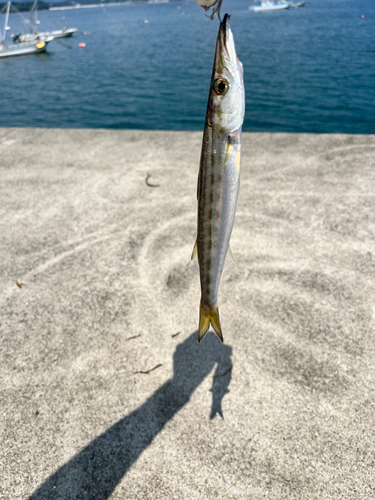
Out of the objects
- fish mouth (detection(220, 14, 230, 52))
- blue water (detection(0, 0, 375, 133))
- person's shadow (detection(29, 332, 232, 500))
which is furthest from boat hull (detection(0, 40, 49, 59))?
fish mouth (detection(220, 14, 230, 52))

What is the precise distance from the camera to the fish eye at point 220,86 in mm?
2180

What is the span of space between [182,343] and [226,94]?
2908 millimetres

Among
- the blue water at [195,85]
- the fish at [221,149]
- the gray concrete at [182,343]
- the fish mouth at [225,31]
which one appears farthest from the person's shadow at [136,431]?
the blue water at [195,85]

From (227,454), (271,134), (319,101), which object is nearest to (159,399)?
(227,454)

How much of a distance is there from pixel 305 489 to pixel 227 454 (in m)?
0.68

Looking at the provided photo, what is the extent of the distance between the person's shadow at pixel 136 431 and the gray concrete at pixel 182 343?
14mm

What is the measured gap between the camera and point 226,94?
2.20 metres

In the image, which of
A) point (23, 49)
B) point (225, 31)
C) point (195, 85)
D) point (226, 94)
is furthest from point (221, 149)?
point (23, 49)

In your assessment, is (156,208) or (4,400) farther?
(156,208)

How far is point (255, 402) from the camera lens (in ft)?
11.7

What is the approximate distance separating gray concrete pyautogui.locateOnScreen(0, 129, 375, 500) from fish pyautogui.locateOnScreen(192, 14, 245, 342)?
188 centimetres

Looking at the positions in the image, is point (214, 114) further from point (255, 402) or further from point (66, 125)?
point (66, 125)

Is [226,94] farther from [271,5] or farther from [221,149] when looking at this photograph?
[271,5]

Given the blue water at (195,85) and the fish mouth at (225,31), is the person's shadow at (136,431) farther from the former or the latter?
the blue water at (195,85)
